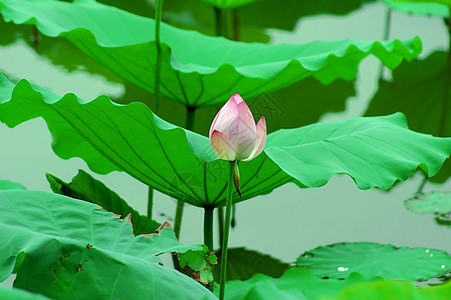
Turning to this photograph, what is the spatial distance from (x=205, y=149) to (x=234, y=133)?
20 centimetres

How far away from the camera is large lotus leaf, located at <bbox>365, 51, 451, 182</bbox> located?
2279 mm

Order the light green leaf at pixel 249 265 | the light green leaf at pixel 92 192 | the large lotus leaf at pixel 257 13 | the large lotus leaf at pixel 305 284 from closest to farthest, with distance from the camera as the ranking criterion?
the large lotus leaf at pixel 305 284 → the light green leaf at pixel 92 192 → the light green leaf at pixel 249 265 → the large lotus leaf at pixel 257 13

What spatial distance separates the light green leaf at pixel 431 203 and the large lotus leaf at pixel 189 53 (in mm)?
366

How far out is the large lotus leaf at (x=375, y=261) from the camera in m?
1.37

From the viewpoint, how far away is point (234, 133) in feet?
2.96

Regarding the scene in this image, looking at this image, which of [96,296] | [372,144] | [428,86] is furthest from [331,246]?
[428,86]

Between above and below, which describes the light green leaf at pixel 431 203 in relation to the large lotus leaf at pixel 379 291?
above

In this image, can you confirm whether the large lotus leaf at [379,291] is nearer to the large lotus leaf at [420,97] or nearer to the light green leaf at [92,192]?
the light green leaf at [92,192]

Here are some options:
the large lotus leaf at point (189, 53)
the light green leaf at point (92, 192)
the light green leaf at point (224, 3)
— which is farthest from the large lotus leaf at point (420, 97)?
the light green leaf at point (92, 192)

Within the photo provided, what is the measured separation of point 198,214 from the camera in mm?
1684

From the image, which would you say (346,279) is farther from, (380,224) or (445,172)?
(445,172)

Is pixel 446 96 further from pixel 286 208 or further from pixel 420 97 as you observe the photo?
pixel 286 208

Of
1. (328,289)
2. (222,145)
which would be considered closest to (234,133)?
(222,145)

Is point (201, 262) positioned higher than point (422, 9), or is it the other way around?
point (422, 9)
